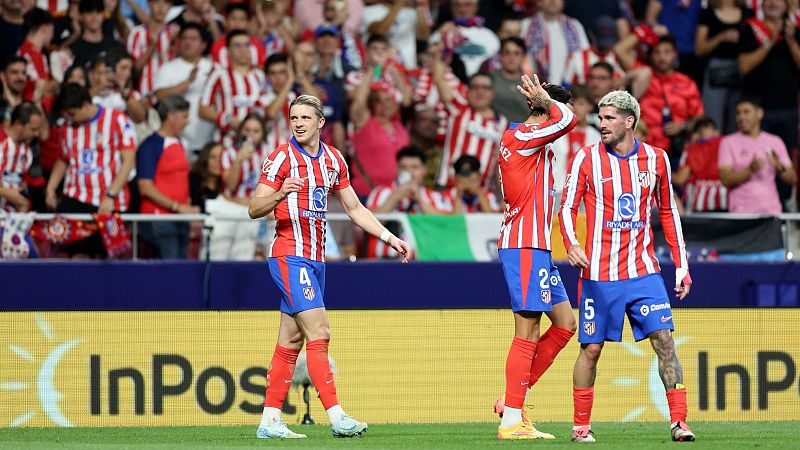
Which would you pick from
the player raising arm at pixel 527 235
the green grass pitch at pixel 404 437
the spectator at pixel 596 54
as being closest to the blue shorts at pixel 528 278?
the player raising arm at pixel 527 235

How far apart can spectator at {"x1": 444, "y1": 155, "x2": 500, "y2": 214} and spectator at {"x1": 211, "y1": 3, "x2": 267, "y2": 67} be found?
2728mm

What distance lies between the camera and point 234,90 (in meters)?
15.0

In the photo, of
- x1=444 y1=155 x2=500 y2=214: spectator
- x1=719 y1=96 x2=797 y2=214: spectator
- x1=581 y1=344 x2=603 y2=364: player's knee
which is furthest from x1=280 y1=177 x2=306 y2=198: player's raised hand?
x1=719 y1=96 x2=797 y2=214: spectator

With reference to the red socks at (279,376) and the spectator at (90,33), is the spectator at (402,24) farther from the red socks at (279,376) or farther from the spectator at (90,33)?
the red socks at (279,376)

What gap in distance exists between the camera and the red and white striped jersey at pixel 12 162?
13.9 metres

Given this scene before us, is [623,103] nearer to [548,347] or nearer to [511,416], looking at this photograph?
[548,347]

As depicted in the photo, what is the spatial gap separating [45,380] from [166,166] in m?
2.97

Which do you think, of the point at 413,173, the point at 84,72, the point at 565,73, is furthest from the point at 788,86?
the point at 84,72

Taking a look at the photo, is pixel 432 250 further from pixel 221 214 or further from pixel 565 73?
pixel 565 73

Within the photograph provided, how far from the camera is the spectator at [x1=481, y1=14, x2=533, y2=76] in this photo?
1579 cm

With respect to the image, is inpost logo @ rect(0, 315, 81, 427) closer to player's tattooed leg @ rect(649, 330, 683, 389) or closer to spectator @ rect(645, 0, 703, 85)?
player's tattooed leg @ rect(649, 330, 683, 389)

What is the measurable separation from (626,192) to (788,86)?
805 cm

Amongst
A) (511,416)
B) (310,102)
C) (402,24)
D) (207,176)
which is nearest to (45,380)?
(207,176)

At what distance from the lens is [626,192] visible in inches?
352
